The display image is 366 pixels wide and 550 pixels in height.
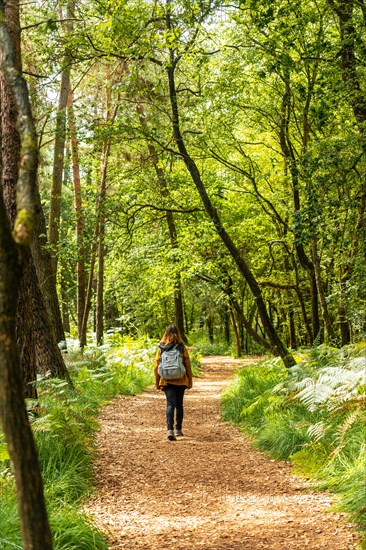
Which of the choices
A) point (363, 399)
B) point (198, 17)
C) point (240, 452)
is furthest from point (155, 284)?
point (363, 399)

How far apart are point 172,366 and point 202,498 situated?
2911mm

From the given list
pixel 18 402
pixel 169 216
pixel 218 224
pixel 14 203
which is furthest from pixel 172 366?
pixel 169 216

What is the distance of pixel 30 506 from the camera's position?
200cm


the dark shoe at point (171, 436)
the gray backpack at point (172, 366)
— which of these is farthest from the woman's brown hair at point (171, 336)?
the dark shoe at point (171, 436)

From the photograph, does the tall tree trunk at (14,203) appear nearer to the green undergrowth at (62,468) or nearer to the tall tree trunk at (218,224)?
the green undergrowth at (62,468)

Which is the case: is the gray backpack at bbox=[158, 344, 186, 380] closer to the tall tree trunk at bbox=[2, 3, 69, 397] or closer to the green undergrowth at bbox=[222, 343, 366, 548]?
the green undergrowth at bbox=[222, 343, 366, 548]

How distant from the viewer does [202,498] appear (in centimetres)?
533

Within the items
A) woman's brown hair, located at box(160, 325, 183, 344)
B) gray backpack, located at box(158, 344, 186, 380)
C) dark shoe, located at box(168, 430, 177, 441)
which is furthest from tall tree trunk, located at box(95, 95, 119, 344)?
dark shoe, located at box(168, 430, 177, 441)

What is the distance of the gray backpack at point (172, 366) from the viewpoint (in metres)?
8.09

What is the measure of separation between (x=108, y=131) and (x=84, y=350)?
25.4 ft

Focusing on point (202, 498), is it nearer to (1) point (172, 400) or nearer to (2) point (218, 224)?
(1) point (172, 400)

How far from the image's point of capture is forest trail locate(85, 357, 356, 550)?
4184mm

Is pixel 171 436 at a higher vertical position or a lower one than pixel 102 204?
lower

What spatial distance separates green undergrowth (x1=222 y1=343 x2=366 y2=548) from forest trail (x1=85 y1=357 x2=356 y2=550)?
0.19m
